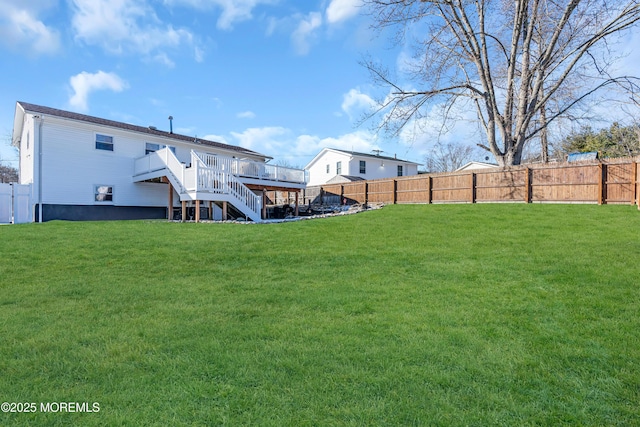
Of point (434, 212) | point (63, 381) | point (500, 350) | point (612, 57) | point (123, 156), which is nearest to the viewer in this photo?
point (63, 381)

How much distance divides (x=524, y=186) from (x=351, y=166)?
1697cm

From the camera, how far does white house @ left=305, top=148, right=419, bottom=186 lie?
28.8 m

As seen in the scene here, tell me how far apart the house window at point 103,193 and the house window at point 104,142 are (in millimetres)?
1884

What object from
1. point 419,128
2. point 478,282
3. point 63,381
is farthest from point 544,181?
point 63,381

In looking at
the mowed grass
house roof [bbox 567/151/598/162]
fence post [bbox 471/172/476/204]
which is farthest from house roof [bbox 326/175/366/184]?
the mowed grass

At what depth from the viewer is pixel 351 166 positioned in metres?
28.7

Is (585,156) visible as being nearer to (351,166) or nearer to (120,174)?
(351,166)

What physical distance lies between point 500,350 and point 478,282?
2086mm

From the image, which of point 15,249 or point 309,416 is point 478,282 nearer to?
point 309,416

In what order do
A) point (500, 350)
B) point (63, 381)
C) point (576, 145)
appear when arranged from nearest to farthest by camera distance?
point (63, 381)
point (500, 350)
point (576, 145)

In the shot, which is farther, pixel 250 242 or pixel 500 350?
pixel 250 242

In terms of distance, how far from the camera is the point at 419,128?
15461 millimetres

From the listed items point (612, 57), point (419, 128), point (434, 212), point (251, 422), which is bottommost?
point (251, 422)

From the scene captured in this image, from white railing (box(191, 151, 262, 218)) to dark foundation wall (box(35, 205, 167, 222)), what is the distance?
6857mm
